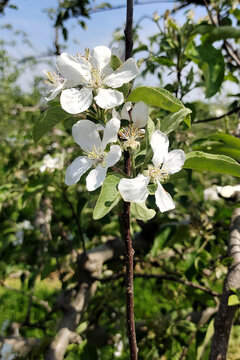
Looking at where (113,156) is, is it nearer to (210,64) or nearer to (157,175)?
(157,175)

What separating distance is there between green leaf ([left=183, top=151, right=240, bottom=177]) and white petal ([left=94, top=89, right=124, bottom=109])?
0.17m

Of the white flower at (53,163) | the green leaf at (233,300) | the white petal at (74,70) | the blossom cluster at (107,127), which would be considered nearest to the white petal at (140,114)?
the blossom cluster at (107,127)

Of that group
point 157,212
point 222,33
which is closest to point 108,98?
point 157,212

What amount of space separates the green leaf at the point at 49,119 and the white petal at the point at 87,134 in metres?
0.04

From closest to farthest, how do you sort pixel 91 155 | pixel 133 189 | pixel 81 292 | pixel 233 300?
pixel 133 189, pixel 91 155, pixel 233 300, pixel 81 292

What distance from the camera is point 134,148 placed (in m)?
0.65

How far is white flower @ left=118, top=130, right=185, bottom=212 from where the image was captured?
22.6 inches

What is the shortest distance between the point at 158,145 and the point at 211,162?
0.37 ft

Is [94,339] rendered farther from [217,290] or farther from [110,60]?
[110,60]

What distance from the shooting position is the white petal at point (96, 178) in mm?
623

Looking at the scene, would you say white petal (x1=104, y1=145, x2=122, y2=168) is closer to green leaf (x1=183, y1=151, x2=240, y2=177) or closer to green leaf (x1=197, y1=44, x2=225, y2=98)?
green leaf (x1=183, y1=151, x2=240, y2=177)

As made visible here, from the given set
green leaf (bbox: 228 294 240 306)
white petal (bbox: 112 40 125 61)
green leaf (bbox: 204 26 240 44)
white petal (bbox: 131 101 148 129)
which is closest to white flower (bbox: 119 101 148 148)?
white petal (bbox: 131 101 148 129)

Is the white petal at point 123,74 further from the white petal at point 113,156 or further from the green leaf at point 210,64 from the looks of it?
the green leaf at point 210,64

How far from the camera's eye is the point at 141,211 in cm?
64
